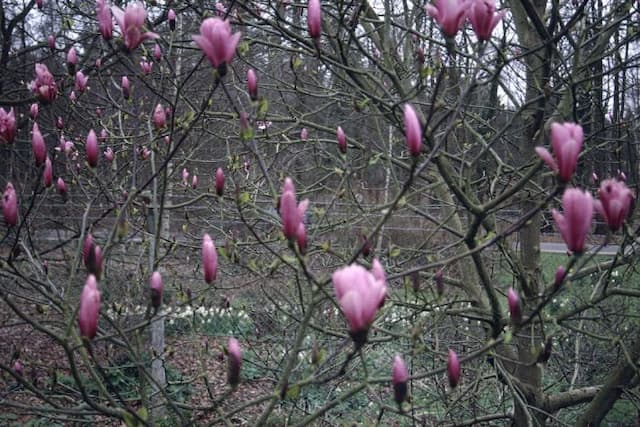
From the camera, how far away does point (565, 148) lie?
1342 millimetres

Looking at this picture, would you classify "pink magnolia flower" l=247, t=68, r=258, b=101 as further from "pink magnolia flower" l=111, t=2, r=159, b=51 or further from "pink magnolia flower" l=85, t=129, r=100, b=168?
"pink magnolia flower" l=85, t=129, r=100, b=168

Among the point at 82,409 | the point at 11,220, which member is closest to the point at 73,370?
the point at 82,409

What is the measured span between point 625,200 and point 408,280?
89cm

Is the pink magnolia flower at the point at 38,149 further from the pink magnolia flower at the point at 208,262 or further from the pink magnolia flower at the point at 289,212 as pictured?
the pink magnolia flower at the point at 289,212

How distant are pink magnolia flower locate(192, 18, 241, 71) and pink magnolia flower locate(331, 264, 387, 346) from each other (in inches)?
26.4

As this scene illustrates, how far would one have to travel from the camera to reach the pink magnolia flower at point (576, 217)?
1313 mm

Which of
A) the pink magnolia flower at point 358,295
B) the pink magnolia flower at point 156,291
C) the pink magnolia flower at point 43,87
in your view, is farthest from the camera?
the pink magnolia flower at point 43,87

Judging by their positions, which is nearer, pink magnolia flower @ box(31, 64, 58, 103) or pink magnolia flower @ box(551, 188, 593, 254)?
pink magnolia flower @ box(551, 188, 593, 254)

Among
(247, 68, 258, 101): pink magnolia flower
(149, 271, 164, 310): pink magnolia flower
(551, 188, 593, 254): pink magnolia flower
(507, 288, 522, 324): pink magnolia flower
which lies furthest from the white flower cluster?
(551, 188, 593, 254): pink magnolia flower

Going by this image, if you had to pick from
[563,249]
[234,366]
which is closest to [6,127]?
[234,366]

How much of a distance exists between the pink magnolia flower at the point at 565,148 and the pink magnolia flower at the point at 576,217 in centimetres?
5

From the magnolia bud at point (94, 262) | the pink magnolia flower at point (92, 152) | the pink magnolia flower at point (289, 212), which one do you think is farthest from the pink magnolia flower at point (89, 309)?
the pink magnolia flower at point (92, 152)

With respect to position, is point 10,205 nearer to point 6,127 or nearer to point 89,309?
point 6,127

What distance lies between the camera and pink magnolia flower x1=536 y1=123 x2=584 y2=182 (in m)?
1.33
